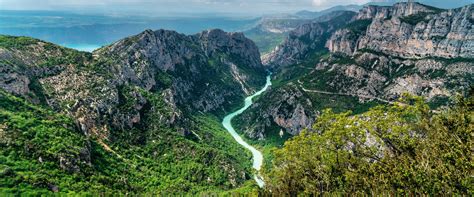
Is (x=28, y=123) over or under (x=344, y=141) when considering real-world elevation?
under

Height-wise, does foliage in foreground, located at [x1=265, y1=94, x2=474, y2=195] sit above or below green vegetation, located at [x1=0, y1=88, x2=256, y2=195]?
above

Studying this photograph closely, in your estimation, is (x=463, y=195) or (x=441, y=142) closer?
(x=463, y=195)

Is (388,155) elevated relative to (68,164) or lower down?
elevated

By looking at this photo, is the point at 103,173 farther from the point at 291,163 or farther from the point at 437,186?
the point at 437,186

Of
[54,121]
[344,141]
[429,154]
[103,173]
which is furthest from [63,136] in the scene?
[429,154]

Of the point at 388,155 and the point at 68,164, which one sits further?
the point at 68,164

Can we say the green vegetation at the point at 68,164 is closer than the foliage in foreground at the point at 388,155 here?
No

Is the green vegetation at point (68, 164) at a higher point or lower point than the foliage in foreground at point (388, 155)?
lower

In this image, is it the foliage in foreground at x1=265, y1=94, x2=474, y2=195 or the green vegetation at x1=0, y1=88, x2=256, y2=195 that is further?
the green vegetation at x1=0, y1=88, x2=256, y2=195
